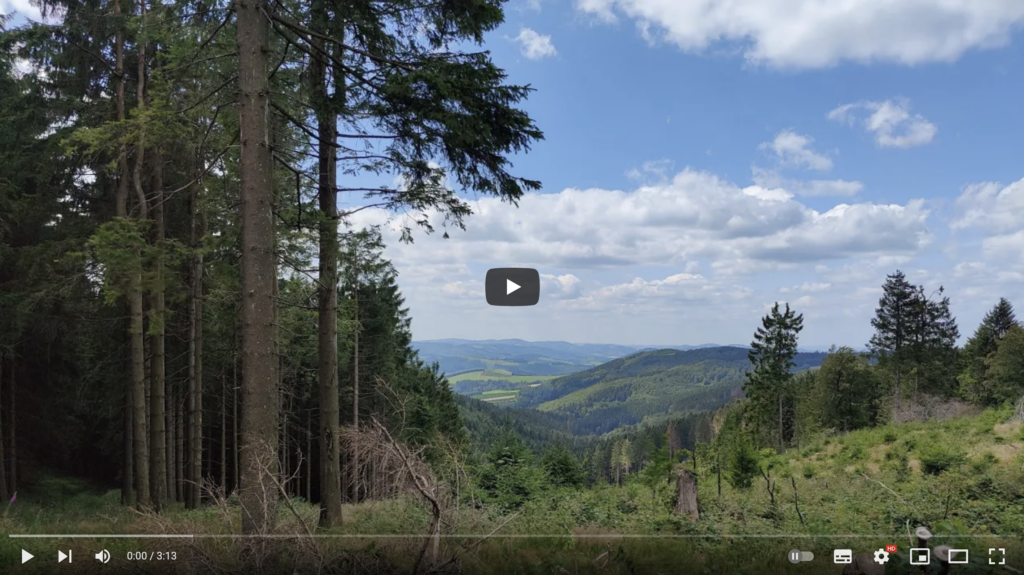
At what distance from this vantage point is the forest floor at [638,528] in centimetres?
446

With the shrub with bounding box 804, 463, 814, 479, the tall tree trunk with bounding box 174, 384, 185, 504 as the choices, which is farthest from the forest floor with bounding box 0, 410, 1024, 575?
the tall tree trunk with bounding box 174, 384, 185, 504

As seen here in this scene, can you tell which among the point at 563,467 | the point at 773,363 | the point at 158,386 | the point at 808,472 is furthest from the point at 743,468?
the point at 773,363

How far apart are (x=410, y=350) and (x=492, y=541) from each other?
27.4 m

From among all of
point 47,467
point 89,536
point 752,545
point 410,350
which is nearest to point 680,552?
point 752,545

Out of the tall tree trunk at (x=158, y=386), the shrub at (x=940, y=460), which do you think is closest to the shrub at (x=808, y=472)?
the shrub at (x=940, y=460)

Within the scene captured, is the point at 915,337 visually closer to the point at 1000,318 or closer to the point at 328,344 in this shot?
the point at 1000,318

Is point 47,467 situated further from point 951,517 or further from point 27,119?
point 951,517

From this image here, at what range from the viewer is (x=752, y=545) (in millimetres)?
6008

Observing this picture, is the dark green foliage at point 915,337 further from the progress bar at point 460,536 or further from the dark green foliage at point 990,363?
the progress bar at point 460,536

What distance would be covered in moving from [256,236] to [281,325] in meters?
4.72

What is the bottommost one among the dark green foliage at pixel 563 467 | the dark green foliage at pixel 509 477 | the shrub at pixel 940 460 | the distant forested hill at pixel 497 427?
the distant forested hill at pixel 497 427
